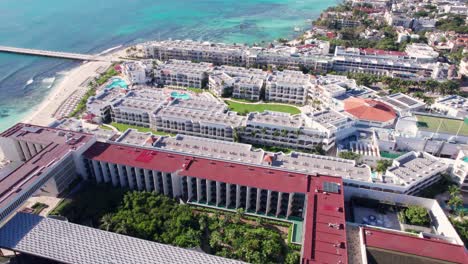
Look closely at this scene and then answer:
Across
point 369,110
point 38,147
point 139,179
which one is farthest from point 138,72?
point 369,110

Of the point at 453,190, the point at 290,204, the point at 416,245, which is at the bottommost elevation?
the point at 290,204

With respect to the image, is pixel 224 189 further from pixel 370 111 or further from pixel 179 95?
pixel 179 95

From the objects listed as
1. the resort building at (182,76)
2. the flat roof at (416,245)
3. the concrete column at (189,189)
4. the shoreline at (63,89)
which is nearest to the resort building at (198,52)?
the resort building at (182,76)

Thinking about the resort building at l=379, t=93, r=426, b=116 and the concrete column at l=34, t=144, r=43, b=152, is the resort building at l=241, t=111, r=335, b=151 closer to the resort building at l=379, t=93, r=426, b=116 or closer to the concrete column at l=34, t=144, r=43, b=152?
the resort building at l=379, t=93, r=426, b=116

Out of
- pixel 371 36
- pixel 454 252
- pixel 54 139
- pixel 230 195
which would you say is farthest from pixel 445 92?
pixel 54 139

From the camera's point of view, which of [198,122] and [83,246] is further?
[198,122]

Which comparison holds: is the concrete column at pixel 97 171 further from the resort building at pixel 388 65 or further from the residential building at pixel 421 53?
the residential building at pixel 421 53
